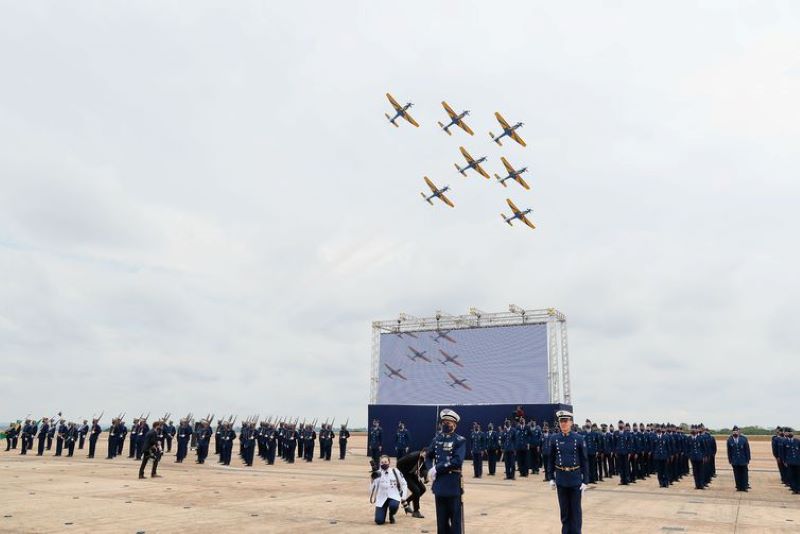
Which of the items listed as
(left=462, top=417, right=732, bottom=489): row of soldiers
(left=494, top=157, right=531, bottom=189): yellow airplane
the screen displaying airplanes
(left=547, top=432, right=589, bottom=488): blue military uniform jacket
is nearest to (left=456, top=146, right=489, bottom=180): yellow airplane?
(left=494, top=157, right=531, bottom=189): yellow airplane

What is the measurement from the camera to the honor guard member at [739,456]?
15.7 m

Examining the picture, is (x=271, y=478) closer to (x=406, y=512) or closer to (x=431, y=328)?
(x=406, y=512)

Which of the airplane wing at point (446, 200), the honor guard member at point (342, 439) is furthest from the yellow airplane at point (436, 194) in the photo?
the honor guard member at point (342, 439)

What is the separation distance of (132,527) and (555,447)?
269 inches

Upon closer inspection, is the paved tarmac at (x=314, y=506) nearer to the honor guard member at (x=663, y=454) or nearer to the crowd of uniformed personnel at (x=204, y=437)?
the honor guard member at (x=663, y=454)

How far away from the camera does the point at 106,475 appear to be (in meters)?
17.5

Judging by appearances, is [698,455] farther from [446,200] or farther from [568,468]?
[446,200]

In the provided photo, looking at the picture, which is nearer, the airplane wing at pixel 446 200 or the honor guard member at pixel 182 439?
the honor guard member at pixel 182 439

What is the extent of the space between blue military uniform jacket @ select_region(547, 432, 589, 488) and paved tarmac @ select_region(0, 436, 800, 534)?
1667 millimetres

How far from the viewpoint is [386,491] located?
999cm

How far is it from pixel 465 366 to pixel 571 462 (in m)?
24.6

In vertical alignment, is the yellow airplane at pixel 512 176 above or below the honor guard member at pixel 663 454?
above

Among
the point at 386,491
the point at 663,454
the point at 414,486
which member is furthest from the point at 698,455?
the point at 386,491

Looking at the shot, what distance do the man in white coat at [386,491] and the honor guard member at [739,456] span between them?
1090 cm
